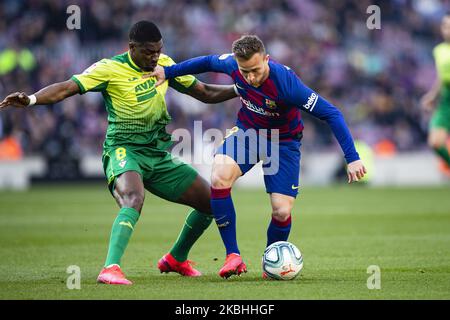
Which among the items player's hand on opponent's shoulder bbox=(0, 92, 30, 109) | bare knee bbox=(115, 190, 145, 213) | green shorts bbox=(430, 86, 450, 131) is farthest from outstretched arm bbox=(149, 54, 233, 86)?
green shorts bbox=(430, 86, 450, 131)

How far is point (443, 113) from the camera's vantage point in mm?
13930

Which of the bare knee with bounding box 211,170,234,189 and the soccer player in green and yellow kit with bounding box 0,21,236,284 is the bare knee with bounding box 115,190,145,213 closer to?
the soccer player in green and yellow kit with bounding box 0,21,236,284

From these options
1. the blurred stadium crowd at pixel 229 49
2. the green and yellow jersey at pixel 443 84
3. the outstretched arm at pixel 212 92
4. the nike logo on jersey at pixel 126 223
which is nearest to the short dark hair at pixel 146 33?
the outstretched arm at pixel 212 92

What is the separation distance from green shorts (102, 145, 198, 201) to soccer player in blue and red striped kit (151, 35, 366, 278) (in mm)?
444

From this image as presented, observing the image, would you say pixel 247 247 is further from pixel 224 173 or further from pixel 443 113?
pixel 443 113

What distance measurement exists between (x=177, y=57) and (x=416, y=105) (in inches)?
286

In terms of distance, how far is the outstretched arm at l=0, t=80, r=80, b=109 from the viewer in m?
7.77

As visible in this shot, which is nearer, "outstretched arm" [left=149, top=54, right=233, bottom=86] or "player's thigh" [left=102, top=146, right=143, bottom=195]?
"player's thigh" [left=102, top=146, right=143, bottom=195]

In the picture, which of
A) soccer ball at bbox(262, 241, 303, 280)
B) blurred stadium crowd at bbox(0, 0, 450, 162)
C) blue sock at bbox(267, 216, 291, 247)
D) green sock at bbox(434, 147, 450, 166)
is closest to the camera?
soccer ball at bbox(262, 241, 303, 280)

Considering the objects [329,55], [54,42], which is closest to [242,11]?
[329,55]

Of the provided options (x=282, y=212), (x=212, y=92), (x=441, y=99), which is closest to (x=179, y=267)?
(x=282, y=212)

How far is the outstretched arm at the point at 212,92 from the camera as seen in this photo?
29.3 ft

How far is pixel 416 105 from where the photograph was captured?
26.7 m
